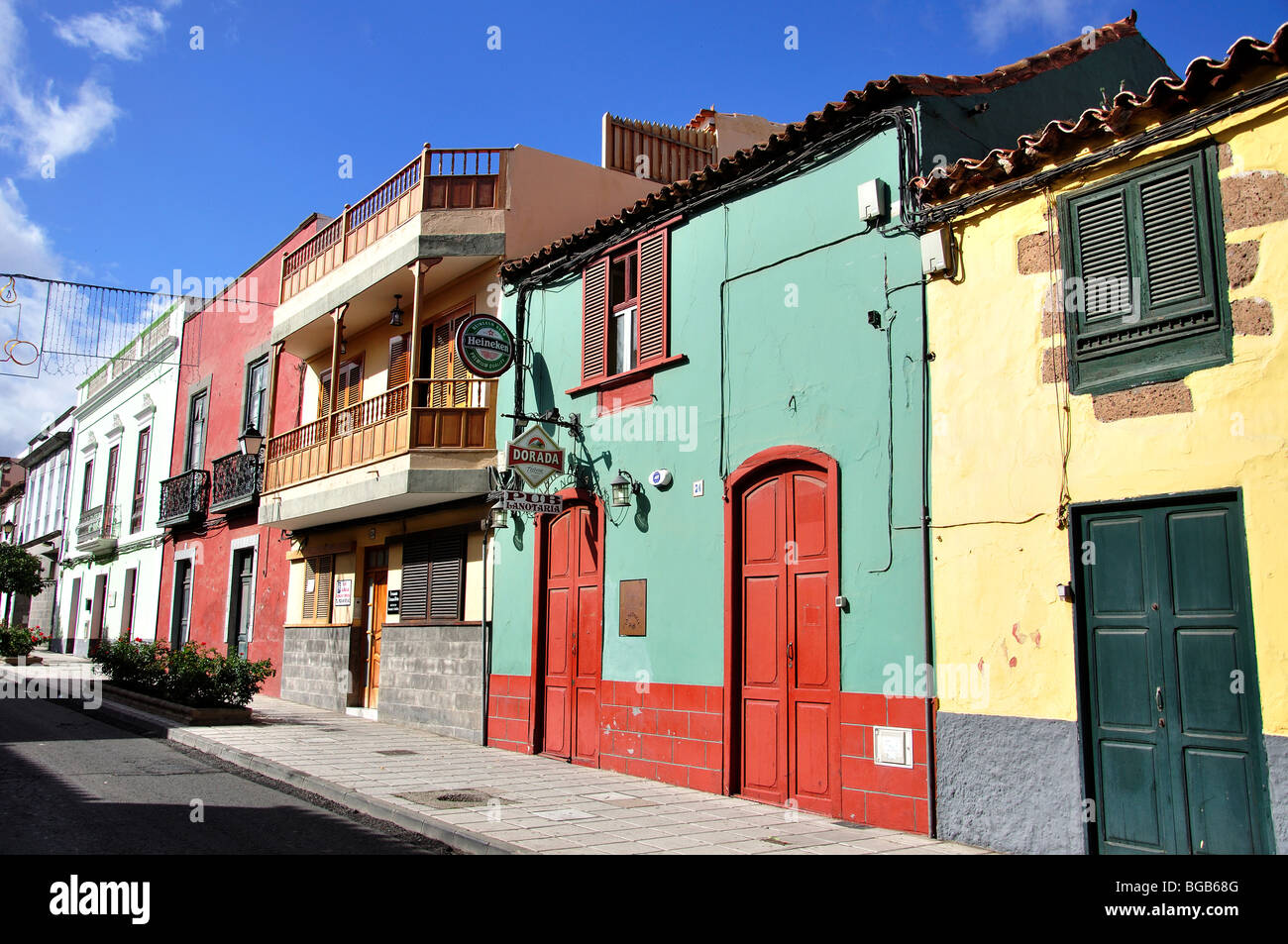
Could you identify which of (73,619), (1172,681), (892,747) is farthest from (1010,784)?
(73,619)

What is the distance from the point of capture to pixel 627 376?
1174 cm

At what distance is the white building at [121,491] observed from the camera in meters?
26.8

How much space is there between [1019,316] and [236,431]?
1896 cm

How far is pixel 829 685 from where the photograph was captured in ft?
29.0

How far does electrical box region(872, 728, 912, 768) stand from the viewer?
8078 millimetres

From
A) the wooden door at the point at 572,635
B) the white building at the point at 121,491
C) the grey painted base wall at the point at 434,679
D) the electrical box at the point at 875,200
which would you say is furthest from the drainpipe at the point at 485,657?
the white building at the point at 121,491

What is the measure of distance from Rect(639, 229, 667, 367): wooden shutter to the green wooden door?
5540 mm

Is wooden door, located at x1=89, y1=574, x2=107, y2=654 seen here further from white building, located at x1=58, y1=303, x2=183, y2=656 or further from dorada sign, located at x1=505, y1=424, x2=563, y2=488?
dorada sign, located at x1=505, y1=424, x2=563, y2=488

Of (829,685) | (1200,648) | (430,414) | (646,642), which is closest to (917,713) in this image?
(829,685)

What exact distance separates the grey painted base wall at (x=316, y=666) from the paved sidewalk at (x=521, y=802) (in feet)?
11.2

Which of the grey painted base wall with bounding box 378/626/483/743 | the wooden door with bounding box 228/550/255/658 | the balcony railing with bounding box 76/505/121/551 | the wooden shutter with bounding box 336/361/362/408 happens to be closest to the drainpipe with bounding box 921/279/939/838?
the grey painted base wall with bounding box 378/626/483/743

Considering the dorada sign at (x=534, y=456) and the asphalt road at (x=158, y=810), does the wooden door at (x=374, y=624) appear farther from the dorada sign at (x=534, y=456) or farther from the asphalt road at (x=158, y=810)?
the dorada sign at (x=534, y=456)

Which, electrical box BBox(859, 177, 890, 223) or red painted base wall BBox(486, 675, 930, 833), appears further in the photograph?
electrical box BBox(859, 177, 890, 223)
